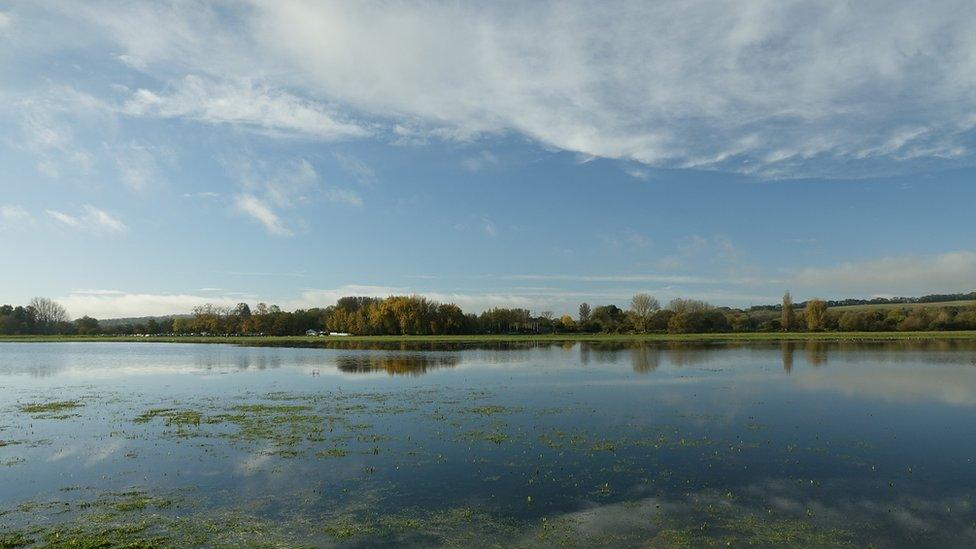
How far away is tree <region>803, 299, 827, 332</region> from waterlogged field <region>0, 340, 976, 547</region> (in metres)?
111

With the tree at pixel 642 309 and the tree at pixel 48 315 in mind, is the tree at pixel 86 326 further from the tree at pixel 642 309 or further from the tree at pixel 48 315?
the tree at pixel 642 309

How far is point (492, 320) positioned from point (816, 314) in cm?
7987

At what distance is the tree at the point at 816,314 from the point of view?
135 meters

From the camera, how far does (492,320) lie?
168 meters

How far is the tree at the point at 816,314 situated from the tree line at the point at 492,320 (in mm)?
200

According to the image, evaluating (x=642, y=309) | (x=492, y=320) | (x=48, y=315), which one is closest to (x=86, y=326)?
(x=48, y=315)

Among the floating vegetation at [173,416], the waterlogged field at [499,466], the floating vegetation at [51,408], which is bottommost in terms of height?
the waterlogged field at [499,466]

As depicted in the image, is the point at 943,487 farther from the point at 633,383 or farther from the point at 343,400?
the point at 343,400

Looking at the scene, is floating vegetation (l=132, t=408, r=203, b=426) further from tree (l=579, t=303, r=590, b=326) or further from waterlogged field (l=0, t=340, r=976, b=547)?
tree (l=579, t=303, r=590, b=326)

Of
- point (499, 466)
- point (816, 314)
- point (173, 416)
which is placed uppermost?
point (816, 314)

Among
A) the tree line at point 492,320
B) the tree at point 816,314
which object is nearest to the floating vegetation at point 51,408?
the tree line at point 492,320

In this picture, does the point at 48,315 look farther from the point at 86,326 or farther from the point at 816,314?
the point at 816,314

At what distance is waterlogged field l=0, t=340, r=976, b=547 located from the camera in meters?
11.8

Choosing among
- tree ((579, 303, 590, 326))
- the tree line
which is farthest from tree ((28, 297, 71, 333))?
tree ((579, 303, 590, 326))
